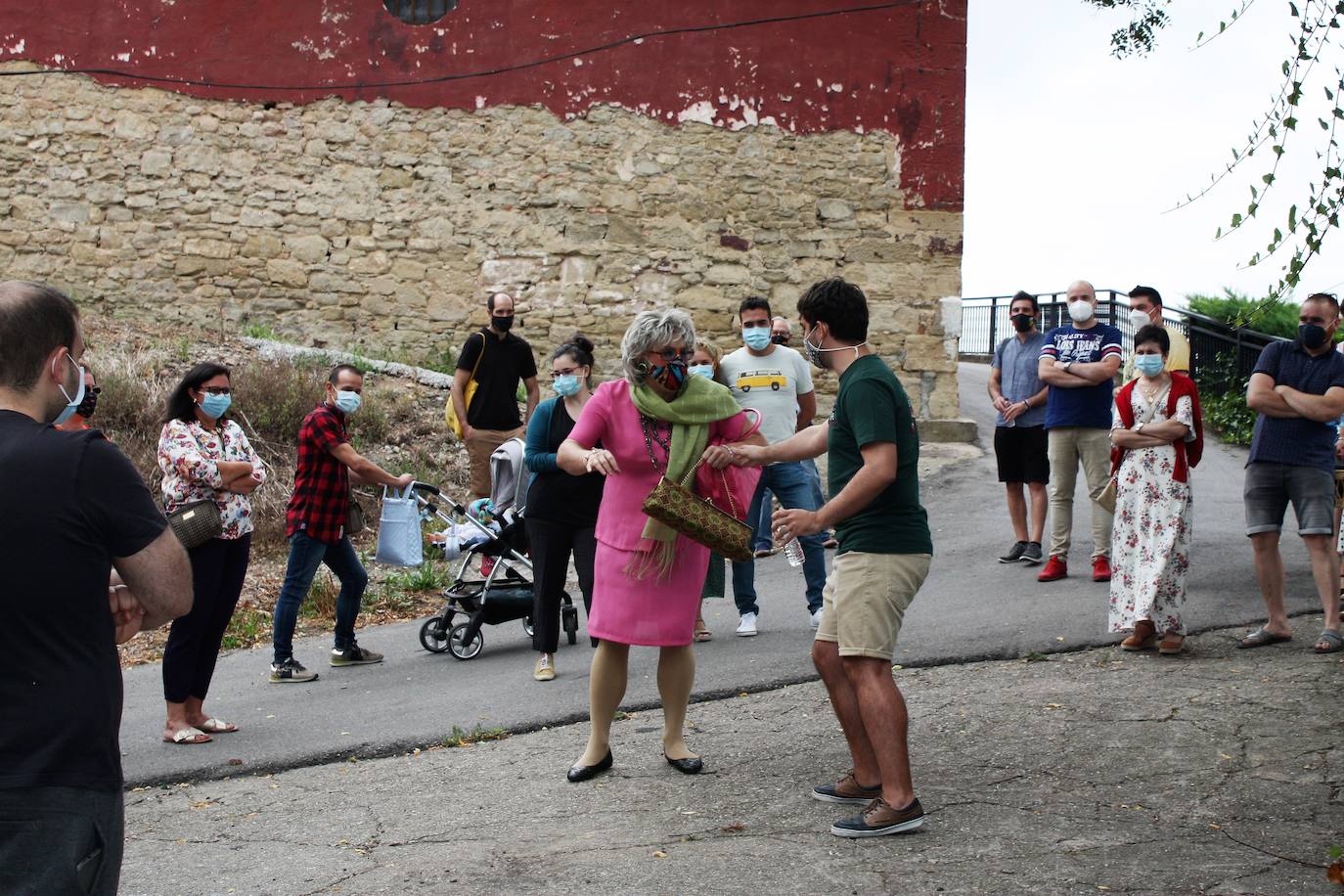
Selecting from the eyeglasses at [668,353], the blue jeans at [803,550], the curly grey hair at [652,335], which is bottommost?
the blue jeans at [803,550]

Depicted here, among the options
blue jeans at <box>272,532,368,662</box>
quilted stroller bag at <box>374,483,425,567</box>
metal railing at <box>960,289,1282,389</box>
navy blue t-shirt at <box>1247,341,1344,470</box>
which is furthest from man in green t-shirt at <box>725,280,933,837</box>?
metal railing at <box>960,289,1282,389</box>

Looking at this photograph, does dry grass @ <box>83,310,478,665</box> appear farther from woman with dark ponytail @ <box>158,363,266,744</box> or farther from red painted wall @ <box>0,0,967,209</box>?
red painted wall @ <box>0,0,967,209</box>

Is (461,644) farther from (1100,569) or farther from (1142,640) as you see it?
(1100,569)

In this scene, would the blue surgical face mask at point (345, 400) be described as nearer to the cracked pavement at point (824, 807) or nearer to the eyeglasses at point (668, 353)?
the cracked pavement at point (824, 807)

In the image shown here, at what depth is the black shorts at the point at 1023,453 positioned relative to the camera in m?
9.48

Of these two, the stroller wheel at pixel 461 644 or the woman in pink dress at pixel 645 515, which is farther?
the stroller wheel at pixel 461 644

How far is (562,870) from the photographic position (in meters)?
4.22

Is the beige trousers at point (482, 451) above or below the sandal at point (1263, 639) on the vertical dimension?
above

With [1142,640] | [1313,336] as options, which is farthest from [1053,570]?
[1313,336]

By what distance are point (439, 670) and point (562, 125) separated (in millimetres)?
9754

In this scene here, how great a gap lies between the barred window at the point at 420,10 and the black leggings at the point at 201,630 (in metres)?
11.2

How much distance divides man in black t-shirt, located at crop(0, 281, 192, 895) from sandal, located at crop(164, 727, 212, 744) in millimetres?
3610

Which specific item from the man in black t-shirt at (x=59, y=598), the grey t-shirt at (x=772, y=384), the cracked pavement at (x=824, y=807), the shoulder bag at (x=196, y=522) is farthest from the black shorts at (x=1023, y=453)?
the man in black t-shirt at (x=59, y=598)

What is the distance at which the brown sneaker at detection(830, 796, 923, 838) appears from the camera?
4414 millimetres
